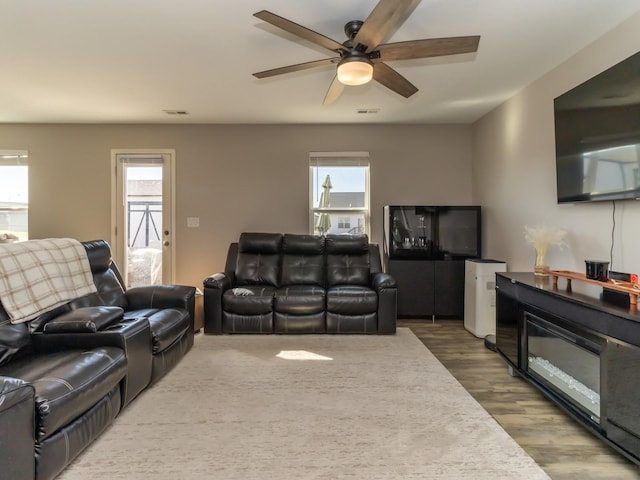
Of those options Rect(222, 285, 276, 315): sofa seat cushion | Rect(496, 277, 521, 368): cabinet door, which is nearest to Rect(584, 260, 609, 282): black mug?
Rect(496, 277, 521, 368): cabinet door

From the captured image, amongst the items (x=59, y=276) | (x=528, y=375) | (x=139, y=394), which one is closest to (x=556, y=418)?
(x=528, y=375)

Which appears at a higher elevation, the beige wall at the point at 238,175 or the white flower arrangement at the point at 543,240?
the beige wall at the point at 238,175

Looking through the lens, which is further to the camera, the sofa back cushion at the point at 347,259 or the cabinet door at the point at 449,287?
the cabinet door at the point at 449,287

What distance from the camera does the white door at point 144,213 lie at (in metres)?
4.69

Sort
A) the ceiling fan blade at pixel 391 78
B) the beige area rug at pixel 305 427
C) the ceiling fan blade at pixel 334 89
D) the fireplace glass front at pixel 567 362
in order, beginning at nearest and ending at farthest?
the beige area rug at pixel 305 427
the fireplace glass front at pixel 567 362
the ceiling fan blade at pixel 391 78
the ceiling fan blade at pixel 334 89

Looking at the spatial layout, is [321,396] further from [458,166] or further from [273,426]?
[458,166]

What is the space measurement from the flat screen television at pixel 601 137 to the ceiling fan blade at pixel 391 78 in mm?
1195

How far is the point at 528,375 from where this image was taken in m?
2.38

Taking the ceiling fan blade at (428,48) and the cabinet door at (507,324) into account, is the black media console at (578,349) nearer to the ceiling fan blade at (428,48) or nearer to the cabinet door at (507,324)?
the cabinet door at (507,324)

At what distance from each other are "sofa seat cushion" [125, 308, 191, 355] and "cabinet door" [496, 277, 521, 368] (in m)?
2.57

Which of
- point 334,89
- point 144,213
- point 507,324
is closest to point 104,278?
point 144,213

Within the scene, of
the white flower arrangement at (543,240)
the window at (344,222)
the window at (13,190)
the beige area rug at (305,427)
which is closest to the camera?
the beige area rug at (305,427)

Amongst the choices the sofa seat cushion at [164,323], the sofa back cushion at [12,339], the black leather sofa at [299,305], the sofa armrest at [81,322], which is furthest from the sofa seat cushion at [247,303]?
the sofa back cushion at [12,339]

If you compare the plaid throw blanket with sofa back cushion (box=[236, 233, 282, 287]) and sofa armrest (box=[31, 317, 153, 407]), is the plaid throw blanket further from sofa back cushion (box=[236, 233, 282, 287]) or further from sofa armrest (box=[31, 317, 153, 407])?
sofa back cushion (box=[236, 233, 282, 287])
